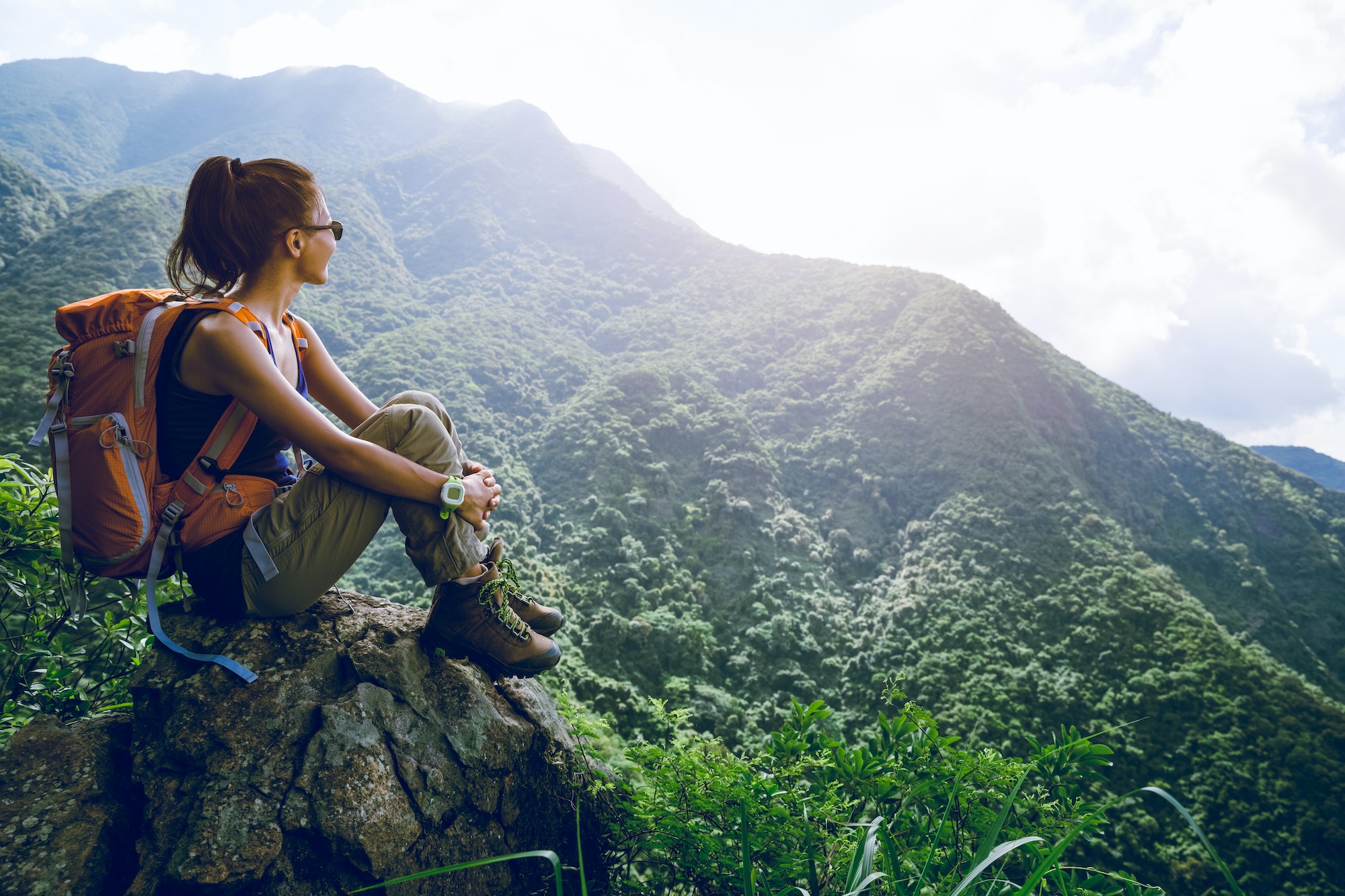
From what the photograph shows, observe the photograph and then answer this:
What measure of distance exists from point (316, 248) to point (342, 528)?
959mm

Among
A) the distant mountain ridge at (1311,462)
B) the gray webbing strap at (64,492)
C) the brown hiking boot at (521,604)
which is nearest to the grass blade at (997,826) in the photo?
the brown hiking boot at (521,604)

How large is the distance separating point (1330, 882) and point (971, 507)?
444 inches

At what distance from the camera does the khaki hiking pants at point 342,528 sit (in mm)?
1855

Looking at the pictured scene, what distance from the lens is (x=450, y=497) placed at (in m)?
1.92

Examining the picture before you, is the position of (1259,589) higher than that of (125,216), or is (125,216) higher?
(1259,589)

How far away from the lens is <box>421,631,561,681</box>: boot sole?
222 cm

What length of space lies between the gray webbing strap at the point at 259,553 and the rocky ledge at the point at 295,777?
36 centimetres

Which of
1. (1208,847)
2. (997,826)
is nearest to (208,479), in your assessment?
(997,826)

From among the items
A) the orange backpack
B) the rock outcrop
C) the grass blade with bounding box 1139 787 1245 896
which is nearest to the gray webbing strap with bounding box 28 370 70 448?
the orange backpack

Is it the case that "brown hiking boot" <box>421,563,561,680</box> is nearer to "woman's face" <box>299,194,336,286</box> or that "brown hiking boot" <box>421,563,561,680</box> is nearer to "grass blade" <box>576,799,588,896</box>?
"grass blade" <box>576,799,588,896</box>

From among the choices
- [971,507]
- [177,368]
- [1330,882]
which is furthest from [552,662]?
[971,507]

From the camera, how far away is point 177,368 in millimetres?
1723

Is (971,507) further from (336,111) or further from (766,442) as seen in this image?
(336,111)

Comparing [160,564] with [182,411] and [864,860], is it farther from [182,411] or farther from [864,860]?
[864,860]
